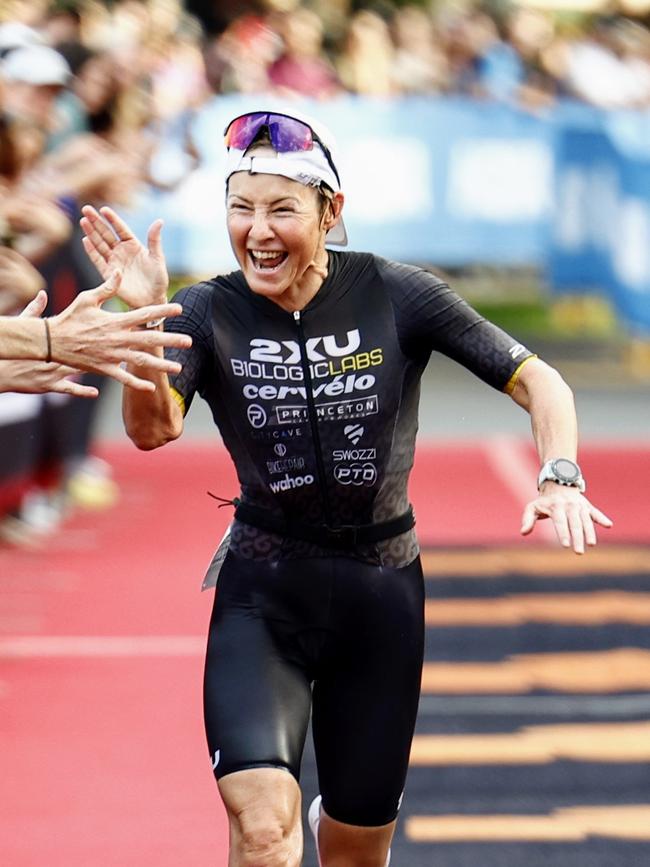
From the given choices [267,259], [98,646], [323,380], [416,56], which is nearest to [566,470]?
[323,380]

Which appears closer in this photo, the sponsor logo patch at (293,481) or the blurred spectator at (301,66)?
the sponsor logo patch at (293,481)

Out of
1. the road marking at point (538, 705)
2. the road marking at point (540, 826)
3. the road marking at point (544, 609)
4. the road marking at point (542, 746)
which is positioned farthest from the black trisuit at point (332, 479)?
the road marking at point (544, 609)

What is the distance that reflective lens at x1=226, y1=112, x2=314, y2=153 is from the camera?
4.30 m

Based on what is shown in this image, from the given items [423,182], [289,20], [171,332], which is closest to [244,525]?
[171,332]

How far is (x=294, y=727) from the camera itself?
4.20m

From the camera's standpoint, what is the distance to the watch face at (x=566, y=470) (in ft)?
13.7

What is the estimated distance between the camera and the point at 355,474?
4.45m

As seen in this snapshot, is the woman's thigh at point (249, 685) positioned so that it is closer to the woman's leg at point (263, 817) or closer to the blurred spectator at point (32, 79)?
the woman's leg at point (263, 817)

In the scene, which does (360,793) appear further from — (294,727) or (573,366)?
(573,366)

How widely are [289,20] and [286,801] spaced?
14.3m

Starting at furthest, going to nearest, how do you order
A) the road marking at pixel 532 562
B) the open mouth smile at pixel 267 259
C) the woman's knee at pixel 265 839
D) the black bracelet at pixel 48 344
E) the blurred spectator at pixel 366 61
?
the blurred spectator at pixel 366 61 < the road marking at pixel 532 562 < the open mouth smile at pixel 267 259 < the black bracelet at pixel 48 344 < the woman's knee at pixel 265 839

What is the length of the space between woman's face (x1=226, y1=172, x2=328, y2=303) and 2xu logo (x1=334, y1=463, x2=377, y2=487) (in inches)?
19.0

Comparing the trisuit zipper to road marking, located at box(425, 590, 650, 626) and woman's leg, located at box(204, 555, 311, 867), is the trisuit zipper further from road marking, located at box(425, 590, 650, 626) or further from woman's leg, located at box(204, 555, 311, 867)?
road marking, located at box(425, 590, 650, 626)

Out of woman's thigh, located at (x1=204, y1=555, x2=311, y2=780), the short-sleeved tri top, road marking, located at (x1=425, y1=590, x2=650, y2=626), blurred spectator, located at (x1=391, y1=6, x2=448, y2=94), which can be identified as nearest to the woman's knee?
woman's thigh, located at (x1=204, y1=555, x2=311, y2=780)
